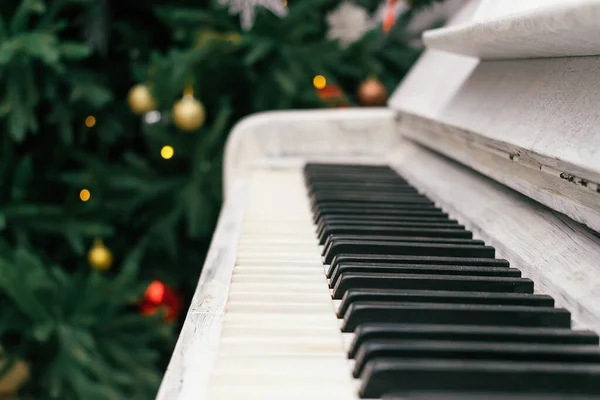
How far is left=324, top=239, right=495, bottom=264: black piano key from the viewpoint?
2.50 ft

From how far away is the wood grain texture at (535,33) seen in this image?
0.51 m

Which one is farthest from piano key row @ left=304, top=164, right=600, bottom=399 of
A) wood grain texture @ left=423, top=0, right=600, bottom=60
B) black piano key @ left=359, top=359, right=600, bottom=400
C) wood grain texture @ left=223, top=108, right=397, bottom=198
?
wood grain texture @ left=223, top=108, right=397, bottom=198

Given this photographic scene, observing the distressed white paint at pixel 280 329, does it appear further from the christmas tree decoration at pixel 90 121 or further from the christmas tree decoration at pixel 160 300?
the christmas tree decoration at pixel 90 121

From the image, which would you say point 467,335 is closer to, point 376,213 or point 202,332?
point 202,332

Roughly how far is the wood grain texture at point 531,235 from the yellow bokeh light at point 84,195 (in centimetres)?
126

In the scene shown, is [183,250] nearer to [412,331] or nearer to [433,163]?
[433,163]

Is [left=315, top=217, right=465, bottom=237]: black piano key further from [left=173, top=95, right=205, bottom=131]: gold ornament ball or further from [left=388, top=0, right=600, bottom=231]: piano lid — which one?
[left=173, top=95, right=205, bottom=131]: gold ornament ball

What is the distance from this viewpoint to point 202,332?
0.56 m

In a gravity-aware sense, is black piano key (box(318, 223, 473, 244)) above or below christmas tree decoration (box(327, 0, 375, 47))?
below

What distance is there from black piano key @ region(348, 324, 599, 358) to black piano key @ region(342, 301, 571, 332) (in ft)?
0.11

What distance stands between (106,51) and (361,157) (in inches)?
42.9

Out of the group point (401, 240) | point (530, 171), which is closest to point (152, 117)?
point (401, 240)

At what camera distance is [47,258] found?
2010 millimetres

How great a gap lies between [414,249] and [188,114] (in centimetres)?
107
